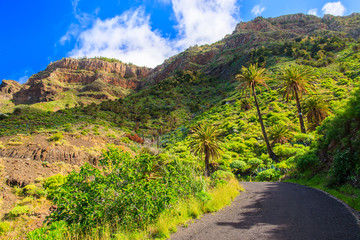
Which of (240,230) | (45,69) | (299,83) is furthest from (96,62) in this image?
(240,230)

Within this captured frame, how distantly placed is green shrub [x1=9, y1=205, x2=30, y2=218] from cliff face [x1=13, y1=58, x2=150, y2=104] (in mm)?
118722

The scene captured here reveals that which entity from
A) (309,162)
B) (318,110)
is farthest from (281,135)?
(309,162)

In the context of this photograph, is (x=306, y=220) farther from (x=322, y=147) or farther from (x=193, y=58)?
(x=193, y=58)

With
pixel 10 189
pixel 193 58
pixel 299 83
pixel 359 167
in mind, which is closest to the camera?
pixel 359 167

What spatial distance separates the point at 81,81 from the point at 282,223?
186 meters

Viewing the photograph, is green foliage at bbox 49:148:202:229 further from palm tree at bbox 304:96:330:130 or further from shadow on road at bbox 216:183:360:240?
palm tree at bbox 304:96:330:130

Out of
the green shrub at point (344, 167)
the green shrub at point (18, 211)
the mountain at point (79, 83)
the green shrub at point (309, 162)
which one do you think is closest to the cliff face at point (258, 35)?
the mountain at point (79, 83)

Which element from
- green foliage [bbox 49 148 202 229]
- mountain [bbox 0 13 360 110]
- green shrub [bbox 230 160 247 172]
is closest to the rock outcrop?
green foliage [bbox 49 148 202 229]

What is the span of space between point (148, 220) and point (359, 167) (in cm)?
903

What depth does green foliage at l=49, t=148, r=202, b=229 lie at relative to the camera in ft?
19.8

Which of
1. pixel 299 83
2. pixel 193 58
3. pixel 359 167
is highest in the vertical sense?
pixel 193 58

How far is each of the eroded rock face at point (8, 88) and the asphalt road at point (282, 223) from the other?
181575 millimetres

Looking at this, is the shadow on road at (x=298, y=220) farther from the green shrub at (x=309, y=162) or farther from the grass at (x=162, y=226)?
the green shrub at (x=309, y=162)

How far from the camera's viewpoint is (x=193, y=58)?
16175 cm
